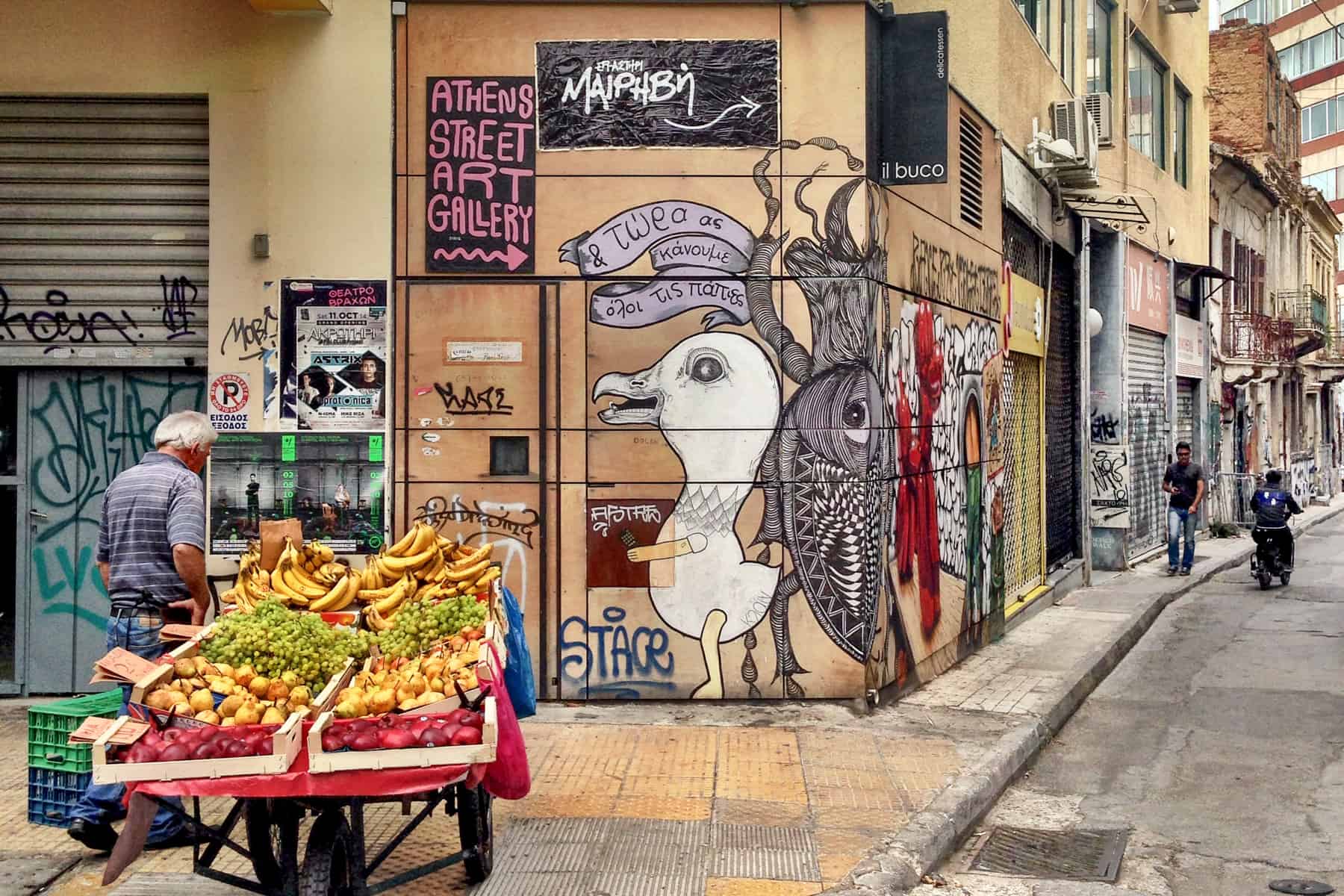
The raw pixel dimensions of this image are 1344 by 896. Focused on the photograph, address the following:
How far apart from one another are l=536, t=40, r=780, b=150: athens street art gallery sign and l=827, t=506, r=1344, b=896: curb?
4163mm

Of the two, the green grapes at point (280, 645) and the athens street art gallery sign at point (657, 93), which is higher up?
the athens street art gallery sign at point (657, 93)

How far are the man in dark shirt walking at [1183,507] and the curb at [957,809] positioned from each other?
A: 7.65 meters

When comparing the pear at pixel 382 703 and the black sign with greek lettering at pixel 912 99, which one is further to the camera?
the black sign with greek lettering at pixel 912 99

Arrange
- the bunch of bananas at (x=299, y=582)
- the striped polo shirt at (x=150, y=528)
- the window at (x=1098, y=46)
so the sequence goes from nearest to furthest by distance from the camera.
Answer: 1. the bunch of bananas at (x=299, y=582)
2. the striped polo shirt at (x=150, y=528)
3. the window at (x=1098, y=46)

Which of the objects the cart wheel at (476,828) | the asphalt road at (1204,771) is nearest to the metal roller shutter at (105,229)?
the cart wheel at (476,828)

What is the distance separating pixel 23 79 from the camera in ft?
28.7

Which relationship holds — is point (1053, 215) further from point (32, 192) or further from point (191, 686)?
point (191, 686)

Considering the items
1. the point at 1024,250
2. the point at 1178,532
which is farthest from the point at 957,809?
the point at 1178,532

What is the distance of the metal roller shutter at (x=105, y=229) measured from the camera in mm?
A: 8883

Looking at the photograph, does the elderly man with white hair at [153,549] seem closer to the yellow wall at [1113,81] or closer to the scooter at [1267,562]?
the yellow wall at [1113,81]

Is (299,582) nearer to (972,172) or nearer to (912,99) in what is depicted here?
(912,99)

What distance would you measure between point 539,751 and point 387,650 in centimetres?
250

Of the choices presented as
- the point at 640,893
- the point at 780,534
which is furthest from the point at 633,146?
the point at 640,893

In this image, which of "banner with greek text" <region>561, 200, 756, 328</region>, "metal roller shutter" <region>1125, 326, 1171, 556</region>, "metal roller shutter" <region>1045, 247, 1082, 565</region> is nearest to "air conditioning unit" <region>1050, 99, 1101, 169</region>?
"metal roller shutter" <region>1045, 247, 1082, 565</region>
